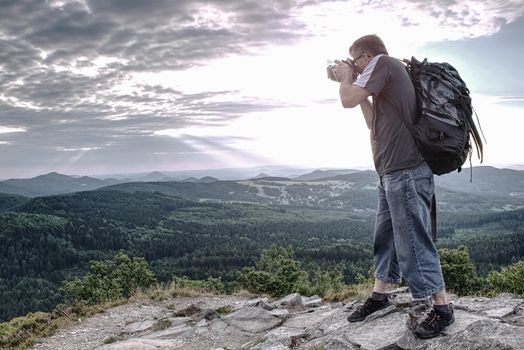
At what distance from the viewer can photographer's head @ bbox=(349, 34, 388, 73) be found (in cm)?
568

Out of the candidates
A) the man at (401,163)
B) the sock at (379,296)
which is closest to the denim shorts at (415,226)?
the man at (401,163)

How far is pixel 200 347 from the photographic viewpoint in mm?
9477

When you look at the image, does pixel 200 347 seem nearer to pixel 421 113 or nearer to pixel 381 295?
pixel 381 295

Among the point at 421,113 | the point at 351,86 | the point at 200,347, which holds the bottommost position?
the point at 200,347

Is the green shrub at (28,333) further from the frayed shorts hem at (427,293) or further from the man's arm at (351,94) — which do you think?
the man's arm at (351,94)

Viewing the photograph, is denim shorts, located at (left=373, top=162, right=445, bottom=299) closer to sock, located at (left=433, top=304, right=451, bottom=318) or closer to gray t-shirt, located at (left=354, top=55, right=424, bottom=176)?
gray t-shirt, located at (left=354, top=55, right=424, bottom=176)

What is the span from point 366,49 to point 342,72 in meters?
0.47

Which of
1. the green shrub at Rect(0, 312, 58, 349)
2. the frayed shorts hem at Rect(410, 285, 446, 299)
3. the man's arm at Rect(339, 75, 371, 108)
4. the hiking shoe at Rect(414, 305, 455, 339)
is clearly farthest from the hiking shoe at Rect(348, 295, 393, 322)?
the green shrub at Rect(0, 312, 58, 349)

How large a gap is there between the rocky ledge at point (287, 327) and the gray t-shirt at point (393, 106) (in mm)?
2459

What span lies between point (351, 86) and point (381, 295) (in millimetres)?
3739

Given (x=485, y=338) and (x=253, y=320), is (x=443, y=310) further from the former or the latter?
(x=253, y=320)

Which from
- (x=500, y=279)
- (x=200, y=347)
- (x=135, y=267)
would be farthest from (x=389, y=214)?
(x=135, y=267)

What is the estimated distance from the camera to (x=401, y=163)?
5500mm

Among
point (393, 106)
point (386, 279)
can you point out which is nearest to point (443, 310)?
point (386, 279)
